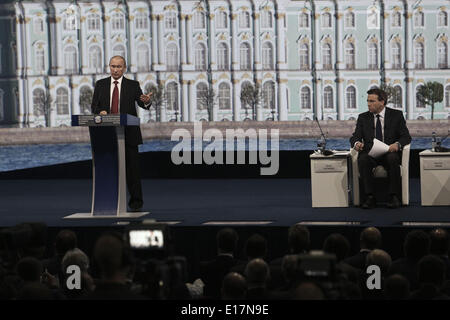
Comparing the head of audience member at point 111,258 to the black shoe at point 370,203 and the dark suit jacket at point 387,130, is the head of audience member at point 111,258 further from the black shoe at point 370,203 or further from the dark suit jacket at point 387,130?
the dark suit jacket at point 387,130

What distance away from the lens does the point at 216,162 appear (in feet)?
43.6

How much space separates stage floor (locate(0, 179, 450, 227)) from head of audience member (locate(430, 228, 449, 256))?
49.9 inches

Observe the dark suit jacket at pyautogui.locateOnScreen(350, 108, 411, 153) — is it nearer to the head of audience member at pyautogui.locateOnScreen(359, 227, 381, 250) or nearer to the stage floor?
the stage floor

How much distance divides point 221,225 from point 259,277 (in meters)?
2.48

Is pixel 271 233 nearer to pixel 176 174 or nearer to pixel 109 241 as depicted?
pixel 109 241

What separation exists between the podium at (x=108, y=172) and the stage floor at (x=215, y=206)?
0.30 m

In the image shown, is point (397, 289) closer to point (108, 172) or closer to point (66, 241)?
point (66, 241)

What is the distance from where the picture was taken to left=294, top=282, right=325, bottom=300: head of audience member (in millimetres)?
2951

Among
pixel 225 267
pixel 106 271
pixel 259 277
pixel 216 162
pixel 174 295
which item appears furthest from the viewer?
pixel 216 162

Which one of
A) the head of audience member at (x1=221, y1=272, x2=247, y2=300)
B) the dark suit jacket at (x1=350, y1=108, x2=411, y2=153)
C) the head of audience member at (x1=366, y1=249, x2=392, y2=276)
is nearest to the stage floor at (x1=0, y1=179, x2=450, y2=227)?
the dark suit jacket at (x1=350, y1=108, x2=411, y2=153)

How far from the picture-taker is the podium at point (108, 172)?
7.59 m

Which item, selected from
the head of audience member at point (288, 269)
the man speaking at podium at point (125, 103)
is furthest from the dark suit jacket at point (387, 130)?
the head of audience member at point (288, 269)

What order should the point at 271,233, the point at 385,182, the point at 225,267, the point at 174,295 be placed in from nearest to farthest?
1. the point at 174,295
2. the point at 225,267
3. the point at 271,233
4. the point at 385,182
